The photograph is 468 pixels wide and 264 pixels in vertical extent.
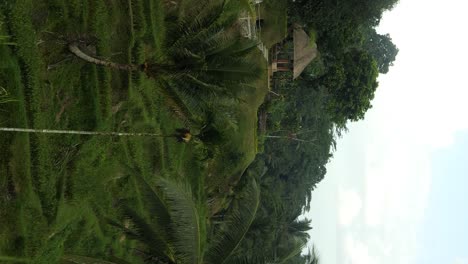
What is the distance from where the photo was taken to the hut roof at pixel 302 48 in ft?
67.2

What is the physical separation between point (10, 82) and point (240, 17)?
939 cm

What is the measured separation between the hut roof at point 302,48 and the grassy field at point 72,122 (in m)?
7.00

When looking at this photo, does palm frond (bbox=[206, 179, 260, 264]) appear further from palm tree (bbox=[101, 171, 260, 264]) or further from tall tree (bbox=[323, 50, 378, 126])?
tall tree (bbox=[323, 50, 378, 126])

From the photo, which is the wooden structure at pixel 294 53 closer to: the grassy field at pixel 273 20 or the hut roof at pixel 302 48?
the hut roof at pixel 302 48

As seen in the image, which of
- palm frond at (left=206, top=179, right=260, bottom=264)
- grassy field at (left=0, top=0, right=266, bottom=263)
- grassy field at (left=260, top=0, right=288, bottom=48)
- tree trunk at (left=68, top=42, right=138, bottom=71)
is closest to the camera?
palm frond at (left=206, top=179, right=260, bottom=264)

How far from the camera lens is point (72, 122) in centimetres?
1243

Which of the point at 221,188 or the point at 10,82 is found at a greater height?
the point at 10,82

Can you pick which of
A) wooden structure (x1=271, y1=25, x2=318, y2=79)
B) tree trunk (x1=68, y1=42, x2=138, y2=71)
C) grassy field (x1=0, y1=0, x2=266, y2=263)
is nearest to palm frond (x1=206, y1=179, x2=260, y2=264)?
grassy field (x1=0, y1=0, x2=266, y2=263)

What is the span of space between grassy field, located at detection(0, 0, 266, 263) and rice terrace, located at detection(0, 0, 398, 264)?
0.03 meters

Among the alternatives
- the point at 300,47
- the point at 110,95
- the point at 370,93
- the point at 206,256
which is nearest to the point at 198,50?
the point at 110,95

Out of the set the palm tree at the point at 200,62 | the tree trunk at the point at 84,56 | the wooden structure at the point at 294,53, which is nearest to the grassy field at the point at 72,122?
the tree trunk at the point at 84,56

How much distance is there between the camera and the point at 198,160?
18625 mm

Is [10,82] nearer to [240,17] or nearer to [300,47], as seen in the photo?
[240,17]

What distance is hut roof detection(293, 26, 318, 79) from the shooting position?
20484mm
